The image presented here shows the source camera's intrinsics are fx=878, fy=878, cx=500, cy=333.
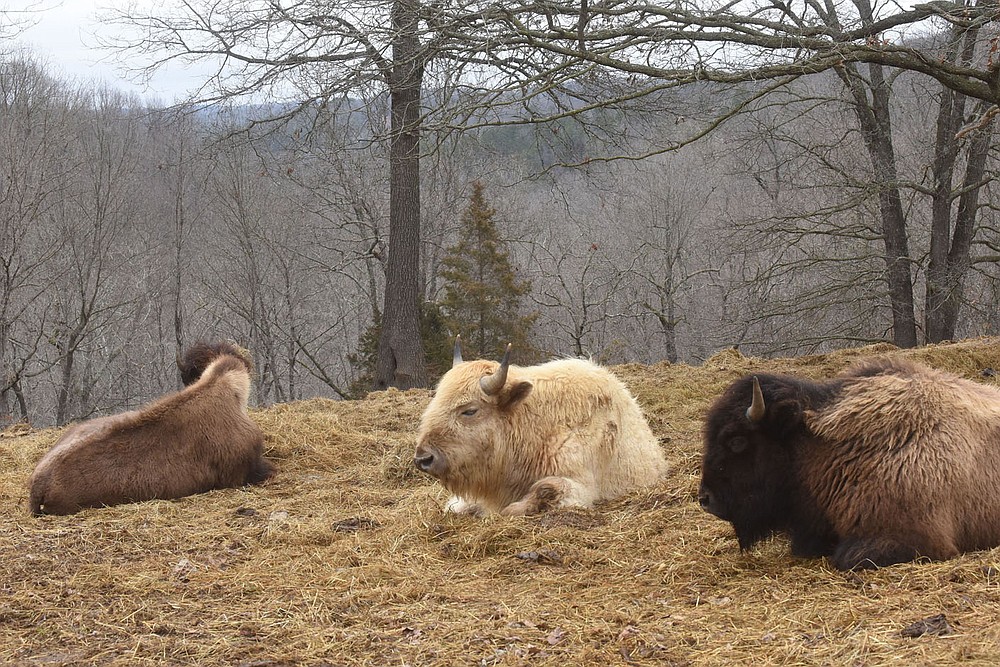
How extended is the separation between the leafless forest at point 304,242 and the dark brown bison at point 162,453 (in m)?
13.1

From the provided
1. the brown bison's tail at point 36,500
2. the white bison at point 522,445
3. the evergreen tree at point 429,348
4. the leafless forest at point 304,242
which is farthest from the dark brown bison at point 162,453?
the evergreen tree at point 429,348

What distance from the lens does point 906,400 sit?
5.03 m

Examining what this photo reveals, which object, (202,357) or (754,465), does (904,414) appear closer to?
(754,465)

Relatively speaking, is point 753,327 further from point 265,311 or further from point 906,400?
point 906,400

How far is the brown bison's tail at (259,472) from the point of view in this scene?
895cm

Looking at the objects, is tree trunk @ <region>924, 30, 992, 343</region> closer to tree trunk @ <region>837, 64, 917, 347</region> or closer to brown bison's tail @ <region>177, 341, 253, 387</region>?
tree trunk @ <region>837, 64, 917, 347</region>

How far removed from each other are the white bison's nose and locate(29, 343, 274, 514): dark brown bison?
112 inches

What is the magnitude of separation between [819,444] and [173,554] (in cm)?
429

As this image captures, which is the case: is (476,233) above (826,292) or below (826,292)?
above

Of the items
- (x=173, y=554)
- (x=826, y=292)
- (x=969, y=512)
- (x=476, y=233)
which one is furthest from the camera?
(x=476, y=233)

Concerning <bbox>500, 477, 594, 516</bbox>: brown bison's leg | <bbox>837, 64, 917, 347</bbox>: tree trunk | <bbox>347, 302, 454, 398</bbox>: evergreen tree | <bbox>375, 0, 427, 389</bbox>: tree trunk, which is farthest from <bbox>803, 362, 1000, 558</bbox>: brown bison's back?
<bbox>347, 302, 454, 398</bbox>: evergreen tree

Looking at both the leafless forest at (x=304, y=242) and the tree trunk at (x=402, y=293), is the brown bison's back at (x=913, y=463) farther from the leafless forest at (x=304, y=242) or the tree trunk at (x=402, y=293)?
the leafless forest at (x=304, y=242)

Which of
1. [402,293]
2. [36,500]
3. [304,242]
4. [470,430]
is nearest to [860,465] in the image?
[470,430]

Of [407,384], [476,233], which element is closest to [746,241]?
[407,384]
